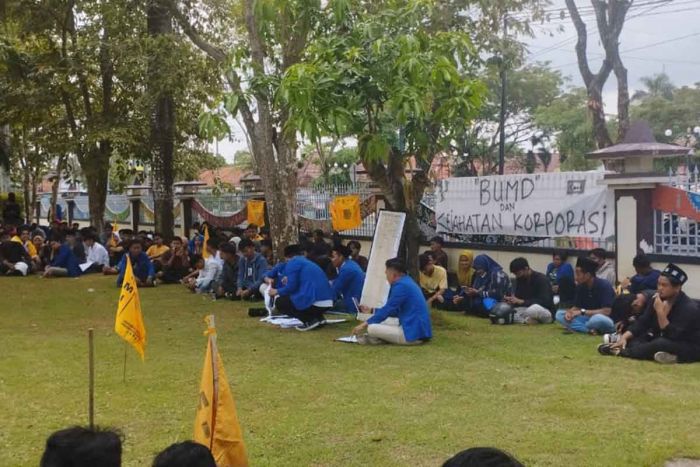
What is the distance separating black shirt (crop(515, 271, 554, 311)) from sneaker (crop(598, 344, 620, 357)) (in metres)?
2.25

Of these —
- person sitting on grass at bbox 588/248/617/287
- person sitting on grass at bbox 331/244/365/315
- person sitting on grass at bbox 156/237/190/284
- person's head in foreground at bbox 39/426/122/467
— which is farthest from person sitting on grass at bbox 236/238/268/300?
person's head in foreground at bbox 39/426/122/467

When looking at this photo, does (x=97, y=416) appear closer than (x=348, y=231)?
Yes

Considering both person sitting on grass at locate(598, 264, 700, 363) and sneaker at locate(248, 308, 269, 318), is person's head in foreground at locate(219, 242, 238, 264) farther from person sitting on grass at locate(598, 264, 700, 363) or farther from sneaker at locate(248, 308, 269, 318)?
person sitting on grass at locate(598, 264, 700, 363)

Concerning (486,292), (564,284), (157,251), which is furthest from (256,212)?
(564,284)

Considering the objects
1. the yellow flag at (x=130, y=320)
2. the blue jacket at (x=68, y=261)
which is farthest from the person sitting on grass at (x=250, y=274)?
the blue jacket at (x=68, y=261)

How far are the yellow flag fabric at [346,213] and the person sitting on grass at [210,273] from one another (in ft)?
9.50

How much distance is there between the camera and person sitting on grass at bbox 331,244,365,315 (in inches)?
445

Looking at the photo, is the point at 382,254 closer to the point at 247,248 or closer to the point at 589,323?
the point at 589,323

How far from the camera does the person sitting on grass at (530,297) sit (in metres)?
10.5

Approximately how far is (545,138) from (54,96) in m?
20.1

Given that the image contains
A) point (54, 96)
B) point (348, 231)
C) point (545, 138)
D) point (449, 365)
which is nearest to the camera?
point (449, 365)

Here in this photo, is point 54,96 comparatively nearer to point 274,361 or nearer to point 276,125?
point 276,125

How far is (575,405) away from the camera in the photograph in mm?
6316

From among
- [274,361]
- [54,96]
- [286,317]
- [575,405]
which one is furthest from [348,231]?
[575,405]
